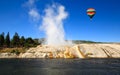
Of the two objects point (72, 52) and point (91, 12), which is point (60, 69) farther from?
point (72, 52)

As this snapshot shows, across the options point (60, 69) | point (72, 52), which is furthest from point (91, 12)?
point (72, 52)

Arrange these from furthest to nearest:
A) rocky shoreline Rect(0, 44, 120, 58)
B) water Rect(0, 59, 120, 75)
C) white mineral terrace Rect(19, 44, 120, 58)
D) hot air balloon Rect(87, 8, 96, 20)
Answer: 1. rocky shoreline Rect(0, 44, 120, 58)
2. white mineral terrace Rect(19, 44, 120, 58)
3. hot air balloon Rect(87, 8, 96, 20)
4. water Rect(0, 59, 120, 75)

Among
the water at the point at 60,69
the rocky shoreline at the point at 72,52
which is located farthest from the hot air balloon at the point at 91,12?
the rocky shoreline at the point at 72,52

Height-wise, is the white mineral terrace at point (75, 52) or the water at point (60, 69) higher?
the white mineral terrace at point (75, 52)

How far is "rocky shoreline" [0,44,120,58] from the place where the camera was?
173 meters

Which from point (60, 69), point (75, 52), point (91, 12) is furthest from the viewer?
point (75, 52)

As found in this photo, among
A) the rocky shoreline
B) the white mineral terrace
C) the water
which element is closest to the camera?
the water

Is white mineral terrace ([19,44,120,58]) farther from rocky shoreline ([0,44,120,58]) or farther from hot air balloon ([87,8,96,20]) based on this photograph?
hot air balloon ([87,8,96,20])

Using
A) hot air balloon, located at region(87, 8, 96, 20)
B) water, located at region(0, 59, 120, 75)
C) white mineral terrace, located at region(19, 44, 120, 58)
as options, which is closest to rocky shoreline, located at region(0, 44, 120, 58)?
white mineral terrace, located at region(19, 44, 120, 58)

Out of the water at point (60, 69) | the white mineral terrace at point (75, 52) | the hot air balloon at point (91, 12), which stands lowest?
the water at point (60, 69)

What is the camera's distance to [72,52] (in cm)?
17788

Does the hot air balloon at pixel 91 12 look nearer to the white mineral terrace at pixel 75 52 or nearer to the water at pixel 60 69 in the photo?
the water at pixel 60 69

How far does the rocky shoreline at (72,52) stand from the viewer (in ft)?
568

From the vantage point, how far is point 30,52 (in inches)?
7461
